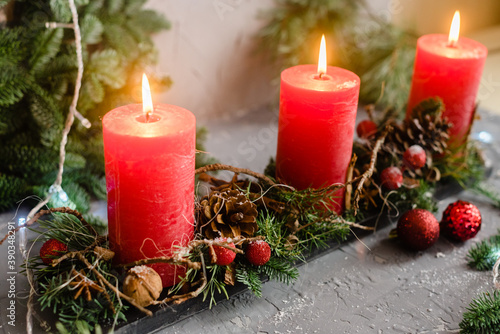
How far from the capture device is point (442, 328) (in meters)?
0.63

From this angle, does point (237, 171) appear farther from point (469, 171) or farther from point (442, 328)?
point (469, 171)

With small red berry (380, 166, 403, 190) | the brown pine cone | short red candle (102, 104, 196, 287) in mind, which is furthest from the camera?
small red berry (380, 166, 403, 190)

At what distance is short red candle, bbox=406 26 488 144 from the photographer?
85 centimetres

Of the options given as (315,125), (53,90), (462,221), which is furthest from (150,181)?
(462,221)

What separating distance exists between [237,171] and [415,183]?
32 cm

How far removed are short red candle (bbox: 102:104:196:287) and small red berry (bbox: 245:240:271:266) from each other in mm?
82

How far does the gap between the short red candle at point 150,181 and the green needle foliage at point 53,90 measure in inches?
10.0

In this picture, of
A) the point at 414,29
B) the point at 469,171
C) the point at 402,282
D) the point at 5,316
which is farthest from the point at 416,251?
the point at 414,29

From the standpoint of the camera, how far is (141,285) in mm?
562

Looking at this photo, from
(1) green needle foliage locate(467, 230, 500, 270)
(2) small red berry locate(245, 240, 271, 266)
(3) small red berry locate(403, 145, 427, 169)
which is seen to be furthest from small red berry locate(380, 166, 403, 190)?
(2) small red berry locate(245, 240, 271, 266)

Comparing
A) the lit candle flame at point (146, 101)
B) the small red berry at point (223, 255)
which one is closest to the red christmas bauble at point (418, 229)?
the small red berry at point (223, 255)

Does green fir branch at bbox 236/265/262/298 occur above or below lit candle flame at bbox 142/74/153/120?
below

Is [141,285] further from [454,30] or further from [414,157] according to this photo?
[454,30]

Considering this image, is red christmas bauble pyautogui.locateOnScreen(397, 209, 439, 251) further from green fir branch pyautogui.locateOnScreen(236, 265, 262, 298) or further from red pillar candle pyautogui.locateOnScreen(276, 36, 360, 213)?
green fir branch pyautogui.locateOnScreen(236, 265, 262, 298)
